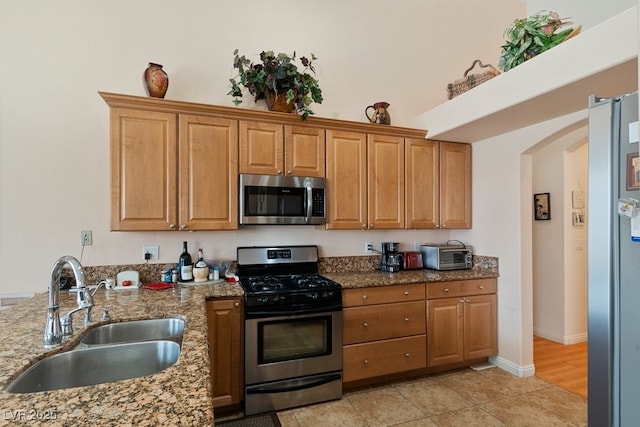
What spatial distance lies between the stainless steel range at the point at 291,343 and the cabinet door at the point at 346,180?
64cm

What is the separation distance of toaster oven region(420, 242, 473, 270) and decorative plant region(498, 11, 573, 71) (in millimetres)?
1720

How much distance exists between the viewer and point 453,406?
2529 millimetres

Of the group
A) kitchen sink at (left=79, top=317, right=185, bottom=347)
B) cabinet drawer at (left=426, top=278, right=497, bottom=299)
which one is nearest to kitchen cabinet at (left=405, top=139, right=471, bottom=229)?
cabinet drawer at (left=426, top=278, right=497, bottom=299)

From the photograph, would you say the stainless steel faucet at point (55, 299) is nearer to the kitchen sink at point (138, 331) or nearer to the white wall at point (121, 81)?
the kitchen sink at point (138, 331)

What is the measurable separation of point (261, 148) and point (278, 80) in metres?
0.60

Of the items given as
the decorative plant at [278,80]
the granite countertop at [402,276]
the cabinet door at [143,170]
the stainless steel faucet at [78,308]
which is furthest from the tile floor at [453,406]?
the decorative plant at [278,80]

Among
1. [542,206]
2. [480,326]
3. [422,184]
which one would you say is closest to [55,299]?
[422,184]

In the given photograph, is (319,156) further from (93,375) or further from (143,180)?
(93,375)

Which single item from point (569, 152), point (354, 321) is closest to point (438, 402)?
point (354, 321)

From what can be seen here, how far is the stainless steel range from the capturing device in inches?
94.0

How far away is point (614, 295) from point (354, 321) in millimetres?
1697

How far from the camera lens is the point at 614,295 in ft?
4.53

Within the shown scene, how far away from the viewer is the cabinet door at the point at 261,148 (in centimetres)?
272

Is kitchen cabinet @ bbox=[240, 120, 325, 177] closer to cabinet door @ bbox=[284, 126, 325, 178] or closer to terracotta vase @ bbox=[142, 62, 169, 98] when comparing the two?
cabinet door @ bbox=[284, 126, 325, 178]
